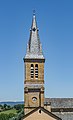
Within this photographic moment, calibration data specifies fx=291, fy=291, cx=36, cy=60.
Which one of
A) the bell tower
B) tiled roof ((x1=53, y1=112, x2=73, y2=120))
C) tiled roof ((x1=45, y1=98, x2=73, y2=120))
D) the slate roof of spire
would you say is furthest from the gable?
the slate roof of spire

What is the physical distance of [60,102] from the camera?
5200 centimetres

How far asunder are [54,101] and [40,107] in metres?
6.86

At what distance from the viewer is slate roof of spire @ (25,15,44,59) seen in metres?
48.0

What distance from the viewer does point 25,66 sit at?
47156 mm

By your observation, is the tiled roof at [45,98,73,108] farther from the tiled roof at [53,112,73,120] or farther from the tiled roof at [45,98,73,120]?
the tiled roof at [53,112,73,120]

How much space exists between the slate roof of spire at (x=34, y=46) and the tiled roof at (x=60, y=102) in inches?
349

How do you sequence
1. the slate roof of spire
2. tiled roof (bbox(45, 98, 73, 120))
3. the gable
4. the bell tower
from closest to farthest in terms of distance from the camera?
the gable → the bell tower → the slate roof of spire → tiled roof (bbox(45, 98, 73, 120))

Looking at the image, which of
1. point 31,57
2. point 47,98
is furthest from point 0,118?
point 31,57

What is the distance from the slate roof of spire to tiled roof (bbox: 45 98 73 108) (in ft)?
29.1

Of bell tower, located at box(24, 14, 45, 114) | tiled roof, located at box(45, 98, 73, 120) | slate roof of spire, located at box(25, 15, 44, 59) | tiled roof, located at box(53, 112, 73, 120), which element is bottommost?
tiled roof, located at box(53, 112, 73, 120)

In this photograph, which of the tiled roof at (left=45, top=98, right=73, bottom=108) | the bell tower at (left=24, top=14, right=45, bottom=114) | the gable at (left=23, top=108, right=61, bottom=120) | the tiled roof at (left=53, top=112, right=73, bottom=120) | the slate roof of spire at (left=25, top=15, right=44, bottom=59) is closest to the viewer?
the gable at (left=23, top=108, right=61, bottom=120)

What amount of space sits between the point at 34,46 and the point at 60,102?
37.3 ft

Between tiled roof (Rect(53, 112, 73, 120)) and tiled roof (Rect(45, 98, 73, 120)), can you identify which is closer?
tiled roof (Rect(53, 112, 73, 120))

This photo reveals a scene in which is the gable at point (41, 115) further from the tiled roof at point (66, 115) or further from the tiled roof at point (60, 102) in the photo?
the tiled roof at point (60, 102)
